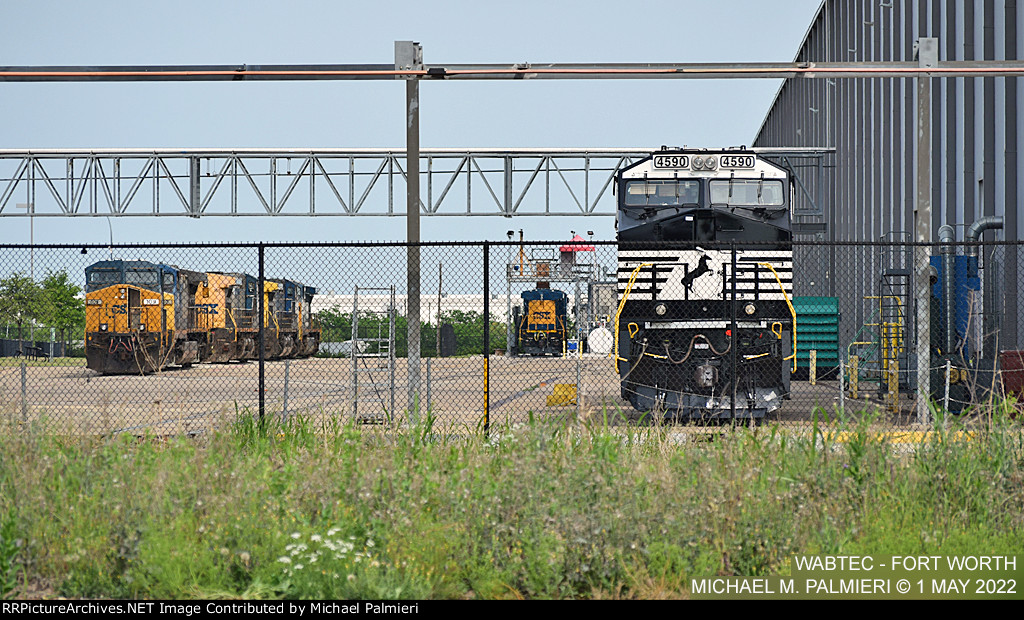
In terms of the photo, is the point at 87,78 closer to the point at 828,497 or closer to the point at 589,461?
the point at 589,461

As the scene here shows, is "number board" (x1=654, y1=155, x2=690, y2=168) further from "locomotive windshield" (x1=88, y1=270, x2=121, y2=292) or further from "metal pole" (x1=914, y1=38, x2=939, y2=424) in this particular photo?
"locomotive windshield" (x1=88, y1=270, x2=121, y2=292)

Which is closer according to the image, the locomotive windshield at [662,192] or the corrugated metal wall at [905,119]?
the locomotive windshield at [662,192]

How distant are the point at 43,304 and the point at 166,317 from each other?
933 inches

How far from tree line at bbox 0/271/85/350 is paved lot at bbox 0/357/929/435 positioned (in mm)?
14599

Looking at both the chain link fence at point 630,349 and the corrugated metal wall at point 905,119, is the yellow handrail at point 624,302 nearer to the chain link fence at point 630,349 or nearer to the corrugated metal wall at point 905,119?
the chain link fence at point 630,349

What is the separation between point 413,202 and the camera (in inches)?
448

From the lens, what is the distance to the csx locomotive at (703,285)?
11953 millimetres

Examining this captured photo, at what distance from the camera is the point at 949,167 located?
19578 mm

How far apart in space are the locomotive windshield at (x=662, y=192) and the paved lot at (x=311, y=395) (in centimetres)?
277

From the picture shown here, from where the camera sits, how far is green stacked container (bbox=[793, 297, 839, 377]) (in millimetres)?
22797

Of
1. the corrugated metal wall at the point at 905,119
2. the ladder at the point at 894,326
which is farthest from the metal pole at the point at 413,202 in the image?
the corrugated metal wall at the point at 905,119

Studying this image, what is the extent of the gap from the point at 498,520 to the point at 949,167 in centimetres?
1748
